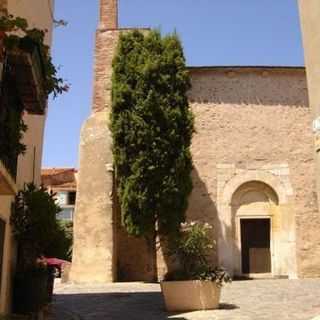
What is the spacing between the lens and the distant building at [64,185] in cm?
3538

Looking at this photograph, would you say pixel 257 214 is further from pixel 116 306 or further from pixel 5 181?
pixel 5 181

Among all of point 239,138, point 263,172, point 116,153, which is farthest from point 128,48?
point 263,172

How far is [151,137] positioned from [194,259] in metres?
7.18

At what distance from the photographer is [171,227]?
16531 mm

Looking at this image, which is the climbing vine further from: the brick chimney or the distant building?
the distant building

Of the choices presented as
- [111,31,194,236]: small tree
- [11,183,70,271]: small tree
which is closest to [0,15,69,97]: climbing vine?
[11,183,70,271]: small tree

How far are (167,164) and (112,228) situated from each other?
320 cm

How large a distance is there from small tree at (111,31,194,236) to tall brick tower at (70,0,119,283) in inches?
45.8

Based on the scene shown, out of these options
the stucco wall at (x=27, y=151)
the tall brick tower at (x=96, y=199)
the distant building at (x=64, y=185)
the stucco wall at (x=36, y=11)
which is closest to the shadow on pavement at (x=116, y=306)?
the stucco wall at (x=27, y=151)

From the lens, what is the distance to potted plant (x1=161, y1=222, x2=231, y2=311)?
32.9ft

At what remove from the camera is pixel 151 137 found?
16.9 m

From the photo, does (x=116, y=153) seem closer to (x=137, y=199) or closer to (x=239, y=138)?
(x=137, y=199)

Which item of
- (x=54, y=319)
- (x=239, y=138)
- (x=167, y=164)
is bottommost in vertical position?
(x=54, y=319)

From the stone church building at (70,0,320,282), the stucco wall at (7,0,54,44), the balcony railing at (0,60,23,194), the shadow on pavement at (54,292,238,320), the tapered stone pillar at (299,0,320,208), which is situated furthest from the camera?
the stone church building at (70,0,320,282)
